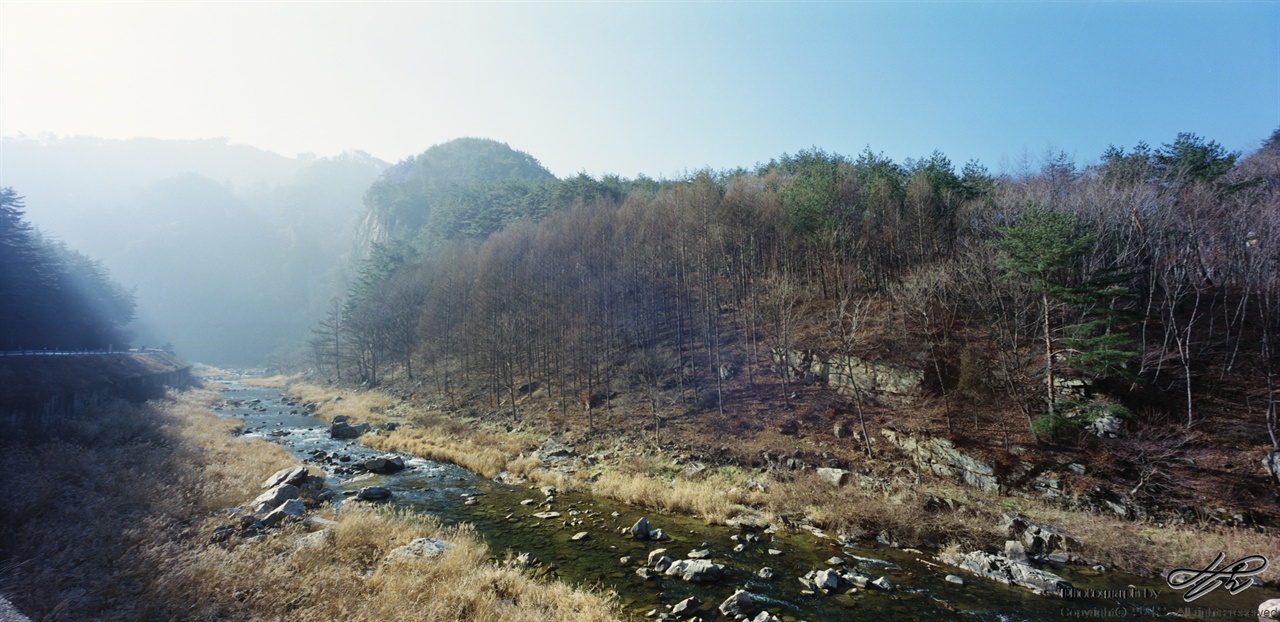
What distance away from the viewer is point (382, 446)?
90.7 feet

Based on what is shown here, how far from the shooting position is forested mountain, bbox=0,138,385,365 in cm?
12975

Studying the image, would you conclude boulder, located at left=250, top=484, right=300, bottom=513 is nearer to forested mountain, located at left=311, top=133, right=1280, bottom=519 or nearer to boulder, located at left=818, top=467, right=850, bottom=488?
forested mountain, located at left=311, top=133, right=1280, bottom=519

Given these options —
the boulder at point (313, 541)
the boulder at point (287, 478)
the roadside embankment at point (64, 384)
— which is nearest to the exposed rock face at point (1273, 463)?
the boulder at point (313, 541)

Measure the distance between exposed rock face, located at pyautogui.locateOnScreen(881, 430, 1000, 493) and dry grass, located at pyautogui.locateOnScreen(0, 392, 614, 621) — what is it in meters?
17.8

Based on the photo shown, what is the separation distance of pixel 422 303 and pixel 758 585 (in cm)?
5514

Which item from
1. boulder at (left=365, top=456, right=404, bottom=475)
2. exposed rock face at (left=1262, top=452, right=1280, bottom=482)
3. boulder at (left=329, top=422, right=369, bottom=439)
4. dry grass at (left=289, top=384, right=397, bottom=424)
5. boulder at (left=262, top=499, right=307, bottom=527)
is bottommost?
dry grass at (left=289, top=384, right=397, bottom=424)

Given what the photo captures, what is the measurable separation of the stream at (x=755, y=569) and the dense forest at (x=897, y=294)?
9.63 meters

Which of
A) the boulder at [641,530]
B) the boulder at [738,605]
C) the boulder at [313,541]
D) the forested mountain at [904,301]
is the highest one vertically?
the forested mountain at [904,301]

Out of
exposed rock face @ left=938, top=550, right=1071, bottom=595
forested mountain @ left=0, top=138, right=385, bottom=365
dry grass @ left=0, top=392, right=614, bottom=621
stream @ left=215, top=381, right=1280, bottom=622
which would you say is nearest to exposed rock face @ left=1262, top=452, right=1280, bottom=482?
stream @ left=215, top=381, right=1280, bottom=622

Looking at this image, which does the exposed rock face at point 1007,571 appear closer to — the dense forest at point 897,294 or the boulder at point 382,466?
the dense forest at point 897,294

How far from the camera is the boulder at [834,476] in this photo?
1969cm

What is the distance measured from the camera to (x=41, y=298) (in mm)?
38312

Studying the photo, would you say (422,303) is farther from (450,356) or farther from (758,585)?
(758,585)

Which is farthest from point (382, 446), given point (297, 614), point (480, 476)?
point (297, 614)
